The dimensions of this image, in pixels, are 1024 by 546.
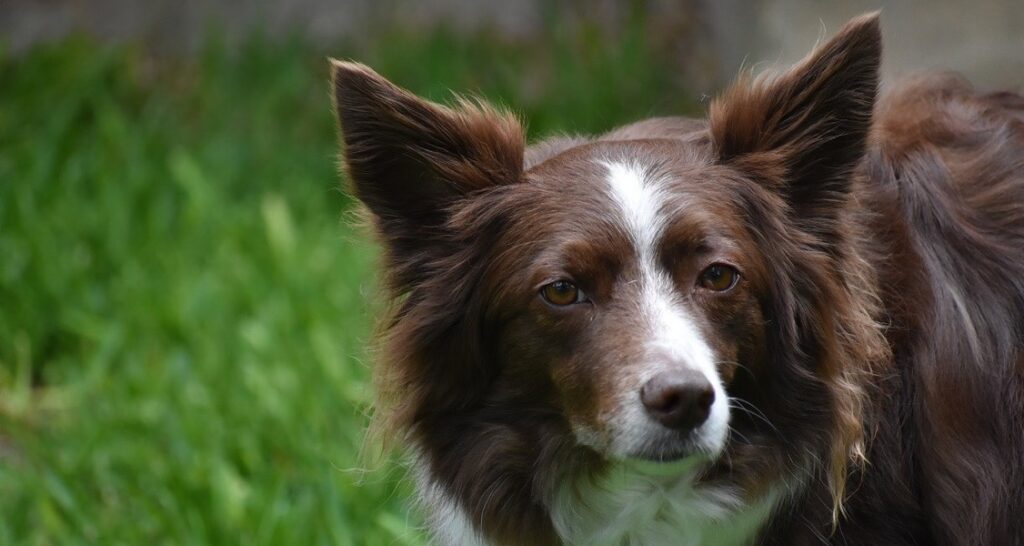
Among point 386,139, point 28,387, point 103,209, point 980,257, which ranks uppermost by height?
point 386,139

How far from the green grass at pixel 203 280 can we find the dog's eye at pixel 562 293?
2.21ft

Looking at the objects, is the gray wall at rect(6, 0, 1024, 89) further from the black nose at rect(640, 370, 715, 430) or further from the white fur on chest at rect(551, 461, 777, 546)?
the black nose at rect(640, 370, 715, 430)

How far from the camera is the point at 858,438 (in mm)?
3471

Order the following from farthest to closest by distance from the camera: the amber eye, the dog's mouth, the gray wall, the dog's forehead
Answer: the gray wall, the dog's forehead, the amber eye, the dog's mouth

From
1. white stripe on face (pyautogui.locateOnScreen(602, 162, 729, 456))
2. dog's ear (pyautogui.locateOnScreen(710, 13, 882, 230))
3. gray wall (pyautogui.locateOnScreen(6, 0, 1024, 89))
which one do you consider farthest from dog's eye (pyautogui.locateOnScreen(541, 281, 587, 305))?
gray wall (pyautogui.locateOnScreen(6, 0, 1024, 89))

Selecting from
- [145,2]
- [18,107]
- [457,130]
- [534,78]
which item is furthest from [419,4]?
[457,130]

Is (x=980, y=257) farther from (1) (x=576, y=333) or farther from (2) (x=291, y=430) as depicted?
(2) (x=291, y=430)

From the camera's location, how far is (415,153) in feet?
11.8

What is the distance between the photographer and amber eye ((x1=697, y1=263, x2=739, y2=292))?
3389 mm

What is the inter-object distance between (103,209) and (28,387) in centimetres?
130

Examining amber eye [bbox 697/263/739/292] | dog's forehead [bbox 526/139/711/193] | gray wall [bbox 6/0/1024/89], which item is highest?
gray wall [bbox 6/0/1024/89]

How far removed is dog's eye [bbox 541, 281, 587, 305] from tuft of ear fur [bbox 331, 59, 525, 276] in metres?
0.37

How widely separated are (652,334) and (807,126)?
29.4 inches

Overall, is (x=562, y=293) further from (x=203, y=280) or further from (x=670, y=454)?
(x=203, y=280)
